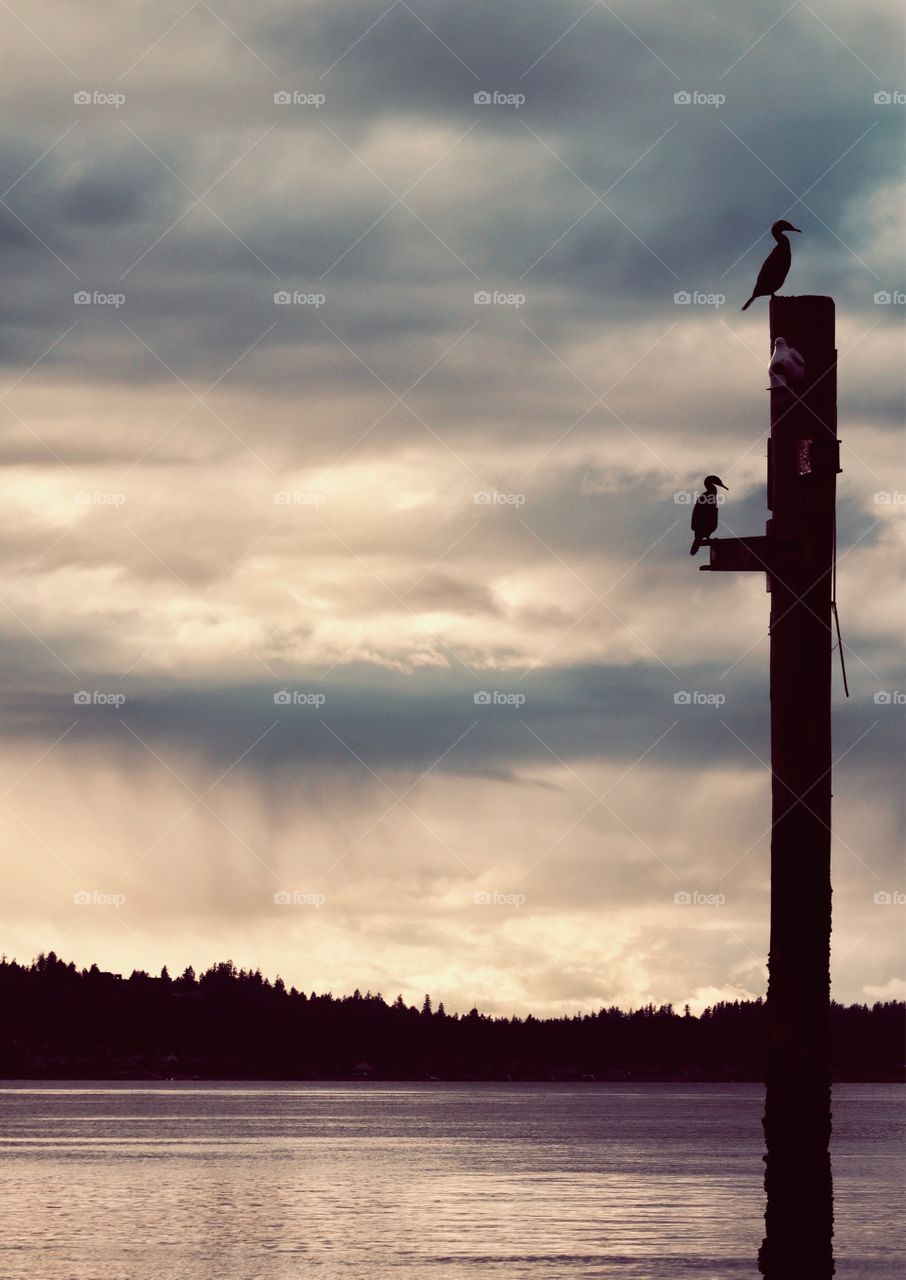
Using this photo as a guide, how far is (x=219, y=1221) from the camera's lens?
90.7m

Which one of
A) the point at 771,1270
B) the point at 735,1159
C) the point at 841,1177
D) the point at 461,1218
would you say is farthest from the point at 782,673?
the point at 735,1159

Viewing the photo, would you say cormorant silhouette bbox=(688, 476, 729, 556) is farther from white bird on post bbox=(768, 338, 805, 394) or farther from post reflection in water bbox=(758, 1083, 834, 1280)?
post reflection in water bbox=(758, 1083, 834, 1280)

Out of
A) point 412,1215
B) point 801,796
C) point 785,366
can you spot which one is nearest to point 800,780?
point 801,796

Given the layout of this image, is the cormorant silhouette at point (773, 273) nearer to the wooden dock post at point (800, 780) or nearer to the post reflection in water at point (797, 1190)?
the wooden dock post at point (800, 780)

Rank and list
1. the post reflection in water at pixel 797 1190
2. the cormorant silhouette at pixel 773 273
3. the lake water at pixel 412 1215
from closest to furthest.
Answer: the post reflection in water at pixel 797 1190 → the cormorant silhouette at pixel 773 273 → the lake water at pixel 412 1215

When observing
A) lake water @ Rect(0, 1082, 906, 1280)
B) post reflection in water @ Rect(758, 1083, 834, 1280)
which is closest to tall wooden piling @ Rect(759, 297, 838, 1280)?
post reflection in water @ Rect(758, 1083, 834, 1280)

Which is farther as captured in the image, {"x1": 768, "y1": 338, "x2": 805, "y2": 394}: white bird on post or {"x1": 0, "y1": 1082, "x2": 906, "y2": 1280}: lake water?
{"x1": 0, "y1": 1082, "x2": 906, "y2": 1280}: lake water

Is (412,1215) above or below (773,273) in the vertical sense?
below

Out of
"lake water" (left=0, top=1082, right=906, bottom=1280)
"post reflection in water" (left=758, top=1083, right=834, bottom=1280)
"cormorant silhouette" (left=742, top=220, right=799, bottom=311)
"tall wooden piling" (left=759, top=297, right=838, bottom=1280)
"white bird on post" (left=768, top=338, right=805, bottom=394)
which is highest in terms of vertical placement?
"cormorant silhouette" (left=742, top=220, right=799, bottom=311)

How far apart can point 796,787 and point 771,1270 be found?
301 cm

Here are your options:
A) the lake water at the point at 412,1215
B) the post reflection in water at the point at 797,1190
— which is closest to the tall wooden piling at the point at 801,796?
the post reflection in water at the point at 797,1190

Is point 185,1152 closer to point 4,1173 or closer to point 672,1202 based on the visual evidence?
point 4,1173

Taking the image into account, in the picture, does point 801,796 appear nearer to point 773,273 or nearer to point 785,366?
point 785,366

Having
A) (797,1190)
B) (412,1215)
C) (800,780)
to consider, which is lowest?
(412,1215)
